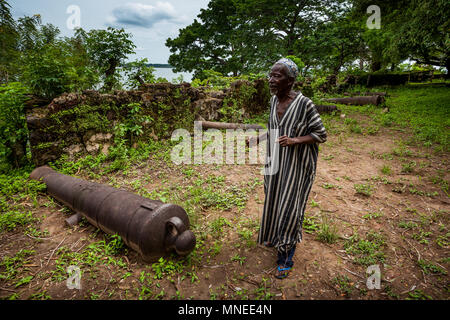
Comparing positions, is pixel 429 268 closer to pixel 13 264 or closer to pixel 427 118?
pixel 13 264

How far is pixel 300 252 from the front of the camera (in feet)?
8.43

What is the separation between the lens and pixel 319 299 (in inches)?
78.4

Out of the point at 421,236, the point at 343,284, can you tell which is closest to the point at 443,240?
the point at 421,236

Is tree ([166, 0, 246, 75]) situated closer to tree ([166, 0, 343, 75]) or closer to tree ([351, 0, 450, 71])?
tree ([166, 0, 343, 75])

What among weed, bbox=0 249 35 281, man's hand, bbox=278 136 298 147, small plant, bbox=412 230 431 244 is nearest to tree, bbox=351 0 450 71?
small plant, bbox=412 230 431 244

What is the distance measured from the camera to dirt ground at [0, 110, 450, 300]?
2.09 m

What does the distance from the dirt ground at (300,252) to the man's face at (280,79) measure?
6.09 ft

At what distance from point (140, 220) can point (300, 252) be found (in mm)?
1896

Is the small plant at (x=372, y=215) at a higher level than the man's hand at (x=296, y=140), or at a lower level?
lower

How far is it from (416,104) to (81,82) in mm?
14097

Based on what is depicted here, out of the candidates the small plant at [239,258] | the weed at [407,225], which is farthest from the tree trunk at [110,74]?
the weed at [407,225]

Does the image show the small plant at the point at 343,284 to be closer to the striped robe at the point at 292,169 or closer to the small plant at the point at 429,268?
the striped robe at the point at 292,169

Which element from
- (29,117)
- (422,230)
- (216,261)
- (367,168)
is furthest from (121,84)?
(422,230)

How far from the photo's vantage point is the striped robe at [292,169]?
199cm
